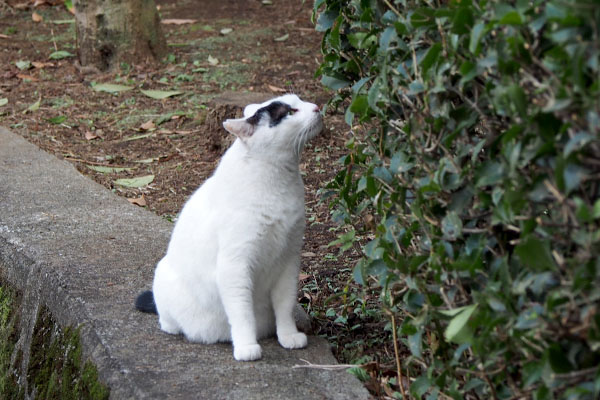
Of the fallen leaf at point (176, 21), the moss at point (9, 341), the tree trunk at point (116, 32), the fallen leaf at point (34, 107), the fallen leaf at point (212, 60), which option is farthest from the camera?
the fallen leaf at point (176, 21)

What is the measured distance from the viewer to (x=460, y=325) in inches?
85.1

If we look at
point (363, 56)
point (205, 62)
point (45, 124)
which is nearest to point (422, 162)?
point (363, 56)

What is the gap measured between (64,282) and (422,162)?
1972 mm

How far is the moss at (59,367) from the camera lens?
3092 mm

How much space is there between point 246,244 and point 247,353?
0.41m

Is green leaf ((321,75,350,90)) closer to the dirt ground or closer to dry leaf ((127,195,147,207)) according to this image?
the dirt ground

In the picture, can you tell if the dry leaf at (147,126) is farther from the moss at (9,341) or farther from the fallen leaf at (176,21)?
the fallen leaf at (176,21)

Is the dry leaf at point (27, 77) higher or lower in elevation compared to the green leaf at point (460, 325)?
lower

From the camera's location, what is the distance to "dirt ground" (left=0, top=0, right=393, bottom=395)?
4.20 metres

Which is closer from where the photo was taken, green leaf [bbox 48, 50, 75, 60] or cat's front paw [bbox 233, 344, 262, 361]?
cat's front paw [bbox 233, 344, 262, 361]

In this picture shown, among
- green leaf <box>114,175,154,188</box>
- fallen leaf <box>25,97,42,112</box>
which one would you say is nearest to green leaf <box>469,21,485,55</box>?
green leaf <box>114,175,154,188</box>

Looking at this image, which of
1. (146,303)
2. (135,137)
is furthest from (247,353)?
(135,137)

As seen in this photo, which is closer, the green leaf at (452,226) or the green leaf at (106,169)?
the green leaf at (452,226)

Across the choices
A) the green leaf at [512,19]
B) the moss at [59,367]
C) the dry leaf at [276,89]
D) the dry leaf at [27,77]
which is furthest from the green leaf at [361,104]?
the dry leaf at [27,77]
